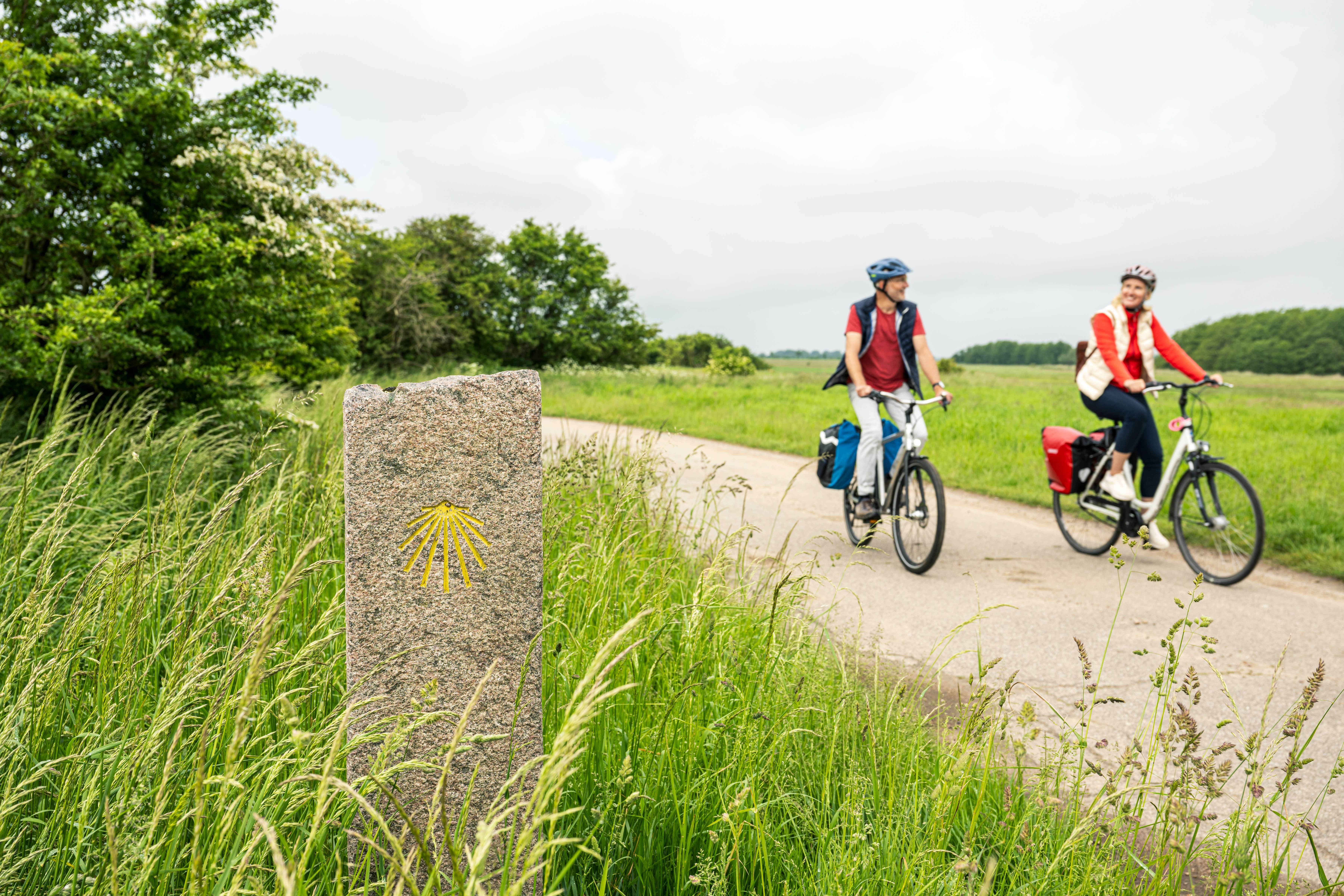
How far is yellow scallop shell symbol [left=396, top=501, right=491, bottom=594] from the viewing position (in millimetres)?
1872

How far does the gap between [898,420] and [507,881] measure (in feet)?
18.3

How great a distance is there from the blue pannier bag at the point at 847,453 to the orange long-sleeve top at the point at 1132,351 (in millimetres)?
1748

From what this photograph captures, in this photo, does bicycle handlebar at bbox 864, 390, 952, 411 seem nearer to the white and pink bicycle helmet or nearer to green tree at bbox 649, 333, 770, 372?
the white and pink bicycle helmet

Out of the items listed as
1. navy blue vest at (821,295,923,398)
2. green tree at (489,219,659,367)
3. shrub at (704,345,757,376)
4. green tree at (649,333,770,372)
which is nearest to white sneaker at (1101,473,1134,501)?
navy blue vest at (821,295,923,398)

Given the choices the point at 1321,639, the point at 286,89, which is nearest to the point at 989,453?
the point at 1321,639

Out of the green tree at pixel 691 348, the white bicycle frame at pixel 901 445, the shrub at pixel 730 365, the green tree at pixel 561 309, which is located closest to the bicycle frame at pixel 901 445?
the white bicycle frame at pixel 901 445

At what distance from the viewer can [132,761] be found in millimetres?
1340

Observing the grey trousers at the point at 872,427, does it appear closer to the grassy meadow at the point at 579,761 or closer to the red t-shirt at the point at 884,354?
the red t-shirt at the point at 884,354

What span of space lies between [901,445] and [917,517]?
0.82 metres

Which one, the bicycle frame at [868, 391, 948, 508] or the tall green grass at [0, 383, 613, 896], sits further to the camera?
the bicycle frame at [868, 391, 948, 508]

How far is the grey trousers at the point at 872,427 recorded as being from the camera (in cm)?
624

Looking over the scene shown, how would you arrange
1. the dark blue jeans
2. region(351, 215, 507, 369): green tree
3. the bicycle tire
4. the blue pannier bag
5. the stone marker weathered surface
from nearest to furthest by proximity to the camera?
the stone marker weathered surface
the dark blue jeans
the blue pannier bag
the bicycle tire
region(351, 215, 507, 369): green tree

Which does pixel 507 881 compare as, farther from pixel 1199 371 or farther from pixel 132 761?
pixel 1199 371

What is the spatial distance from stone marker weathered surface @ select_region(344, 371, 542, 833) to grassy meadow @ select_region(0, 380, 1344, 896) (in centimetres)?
8
